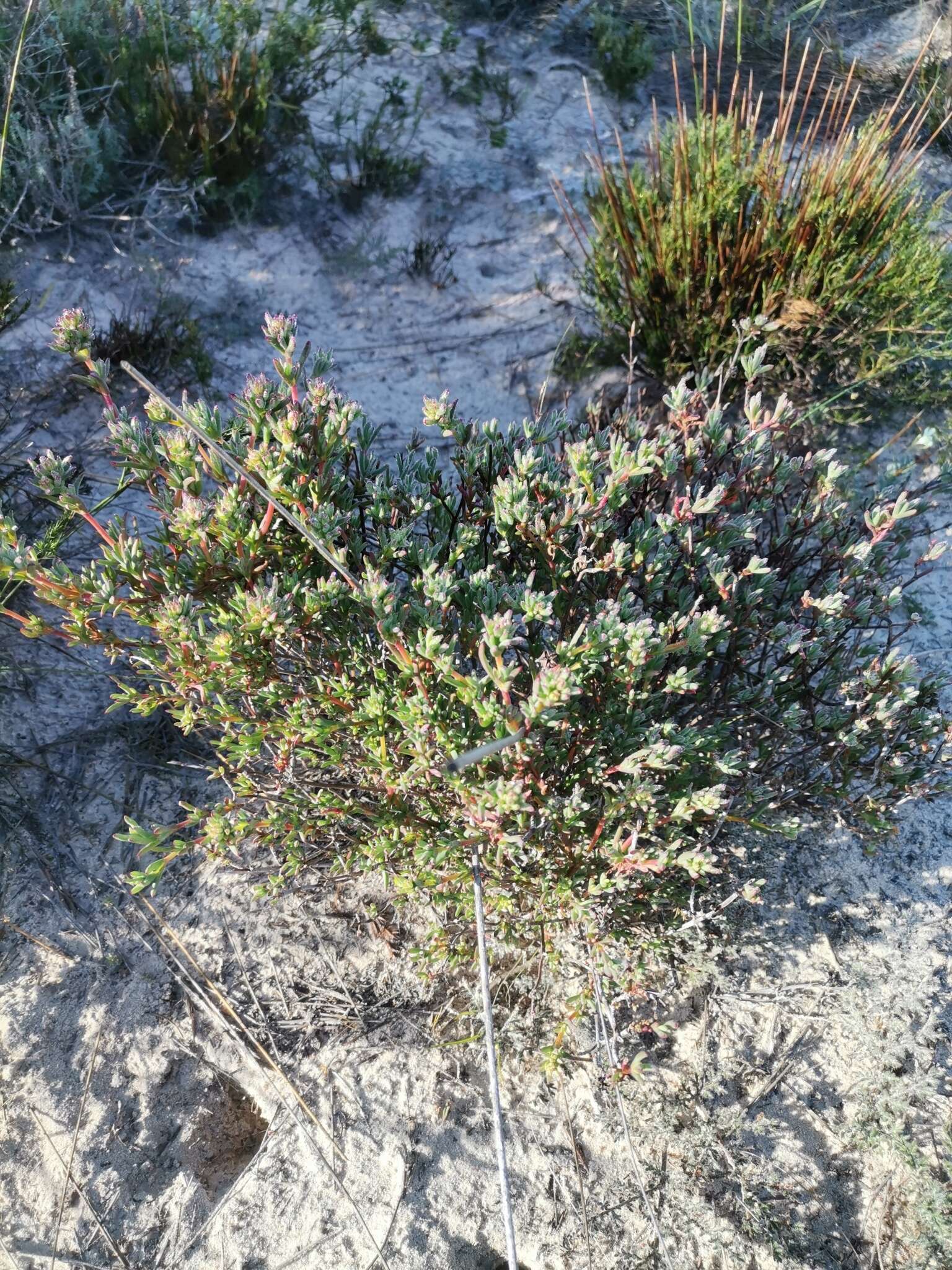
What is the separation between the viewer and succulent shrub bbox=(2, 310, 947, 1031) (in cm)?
192

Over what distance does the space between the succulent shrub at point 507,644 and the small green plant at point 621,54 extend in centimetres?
305

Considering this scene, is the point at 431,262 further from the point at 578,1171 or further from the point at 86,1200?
the point at 86,1200

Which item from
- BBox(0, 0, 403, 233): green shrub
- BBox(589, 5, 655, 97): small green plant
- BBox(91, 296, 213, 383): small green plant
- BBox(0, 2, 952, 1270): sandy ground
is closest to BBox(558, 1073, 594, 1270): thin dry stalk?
BBox(0, 2, 952, 1270): sandy ground

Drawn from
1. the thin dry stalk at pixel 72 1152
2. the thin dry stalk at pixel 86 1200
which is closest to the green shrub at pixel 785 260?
the thin dry stalk at pixel 72 1152

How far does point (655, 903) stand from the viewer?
229cm

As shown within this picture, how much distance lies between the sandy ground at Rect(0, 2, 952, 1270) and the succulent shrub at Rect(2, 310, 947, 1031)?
0.28 metres

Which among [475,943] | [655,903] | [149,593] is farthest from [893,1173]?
[149,593]

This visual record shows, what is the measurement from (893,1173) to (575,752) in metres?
1.27

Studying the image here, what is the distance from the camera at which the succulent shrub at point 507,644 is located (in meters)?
1.92

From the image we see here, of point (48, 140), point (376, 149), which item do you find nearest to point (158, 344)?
point (48, 140)

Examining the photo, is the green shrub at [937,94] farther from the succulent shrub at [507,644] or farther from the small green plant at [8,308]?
the small green plant at [8,308]

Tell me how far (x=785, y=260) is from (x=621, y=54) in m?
2.03

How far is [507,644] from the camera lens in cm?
178

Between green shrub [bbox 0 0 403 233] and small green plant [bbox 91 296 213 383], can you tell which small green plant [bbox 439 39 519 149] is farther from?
small green plant [bbox 91 296 213 383]
